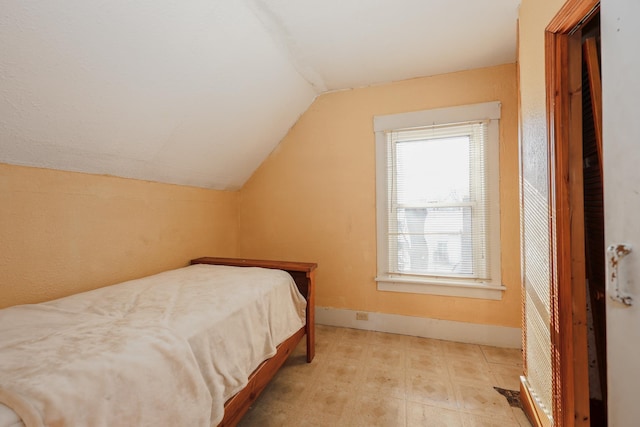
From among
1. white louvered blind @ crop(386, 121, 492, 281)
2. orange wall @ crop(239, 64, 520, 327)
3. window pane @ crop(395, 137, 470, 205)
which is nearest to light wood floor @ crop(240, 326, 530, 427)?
orange wall @ crop(239, 64, 520, 327)

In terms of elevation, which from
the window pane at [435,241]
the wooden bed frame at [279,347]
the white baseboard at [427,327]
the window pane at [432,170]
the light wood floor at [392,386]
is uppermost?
the window pane at [432,170]

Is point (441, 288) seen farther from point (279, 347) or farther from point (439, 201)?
point (279, 347)

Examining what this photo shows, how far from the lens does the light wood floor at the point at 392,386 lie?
1458 mm

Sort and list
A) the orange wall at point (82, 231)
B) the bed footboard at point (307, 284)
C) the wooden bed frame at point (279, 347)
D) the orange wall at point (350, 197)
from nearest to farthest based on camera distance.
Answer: the wooden bed frame at point (279, 347)
the orange wall at point (82, 231)
the bed footboard at point (307, 284)
the orange wall at point (350, 197)

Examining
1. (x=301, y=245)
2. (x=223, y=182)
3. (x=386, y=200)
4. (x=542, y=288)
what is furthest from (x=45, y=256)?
(x=542, y=288)

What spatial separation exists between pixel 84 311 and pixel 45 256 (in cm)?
51

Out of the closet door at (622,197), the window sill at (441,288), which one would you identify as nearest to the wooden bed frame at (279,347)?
the window sill at (441,288)

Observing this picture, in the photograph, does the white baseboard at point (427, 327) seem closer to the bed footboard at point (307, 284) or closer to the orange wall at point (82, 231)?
the bed footboard at point (307, 284)

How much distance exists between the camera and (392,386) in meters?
1.72

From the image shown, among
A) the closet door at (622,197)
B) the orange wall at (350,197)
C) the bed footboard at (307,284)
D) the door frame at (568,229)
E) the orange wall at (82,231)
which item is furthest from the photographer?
the orange wall at (350,197)

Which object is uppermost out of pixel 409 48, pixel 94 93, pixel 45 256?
pixel 409 48

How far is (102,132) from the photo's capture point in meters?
1.50

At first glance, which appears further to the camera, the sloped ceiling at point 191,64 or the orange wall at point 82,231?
the orange wall at point 82,231

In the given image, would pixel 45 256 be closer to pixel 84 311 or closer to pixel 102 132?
pixel 84 311
